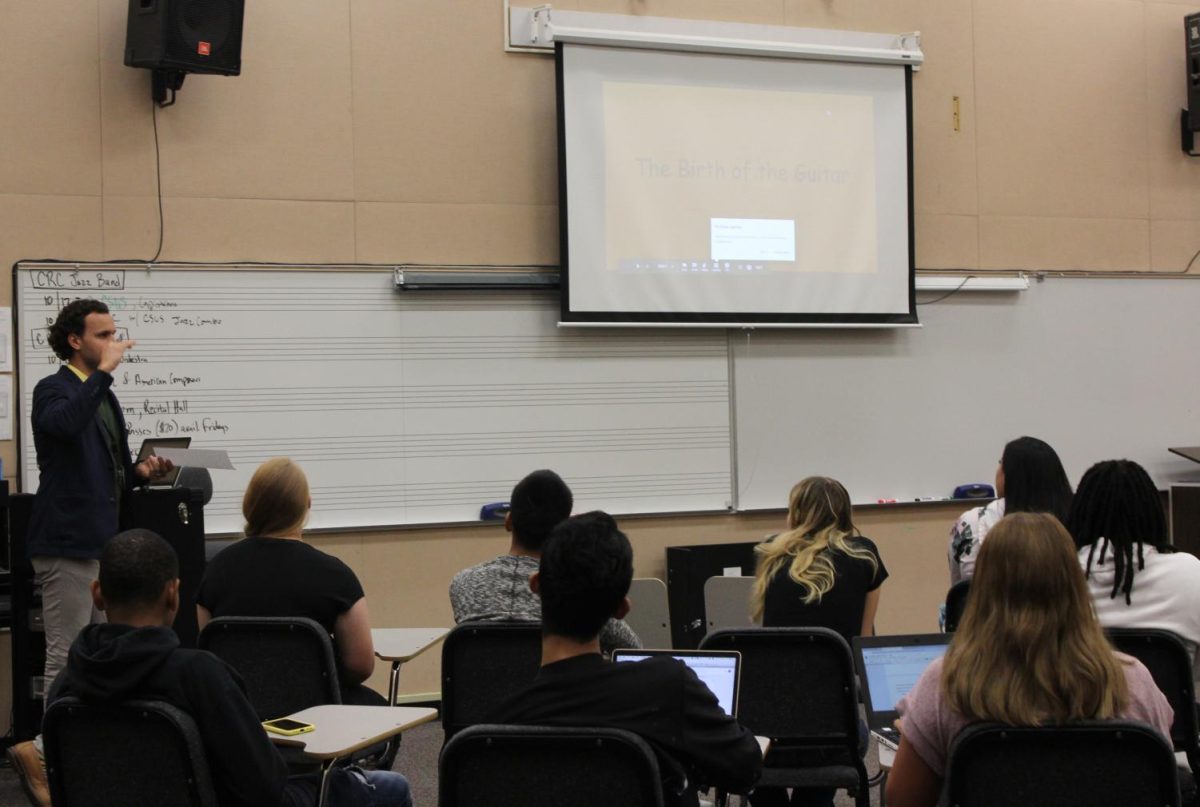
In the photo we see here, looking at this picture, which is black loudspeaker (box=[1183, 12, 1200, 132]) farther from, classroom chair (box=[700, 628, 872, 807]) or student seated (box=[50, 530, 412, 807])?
student seated (box=[50, 530, 412, 807])

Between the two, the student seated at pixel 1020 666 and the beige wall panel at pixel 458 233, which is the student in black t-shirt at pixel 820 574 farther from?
the beige wall panel at pixel 458 233

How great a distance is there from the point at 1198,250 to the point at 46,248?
578cm

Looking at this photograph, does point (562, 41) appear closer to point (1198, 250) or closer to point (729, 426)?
point (729, 426)

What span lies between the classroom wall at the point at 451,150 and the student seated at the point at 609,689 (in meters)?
3.55

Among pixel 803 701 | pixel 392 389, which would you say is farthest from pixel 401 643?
pixel 392 389

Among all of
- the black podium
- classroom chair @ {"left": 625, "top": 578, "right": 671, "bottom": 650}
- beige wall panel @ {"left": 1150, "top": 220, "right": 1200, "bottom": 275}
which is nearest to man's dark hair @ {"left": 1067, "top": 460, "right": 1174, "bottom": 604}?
classroom chair @ {"left": 625, "top": 578, "right": 671, "bottom": 650}

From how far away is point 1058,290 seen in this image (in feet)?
20.4

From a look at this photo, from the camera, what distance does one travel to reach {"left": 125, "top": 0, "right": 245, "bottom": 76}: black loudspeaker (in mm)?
4723

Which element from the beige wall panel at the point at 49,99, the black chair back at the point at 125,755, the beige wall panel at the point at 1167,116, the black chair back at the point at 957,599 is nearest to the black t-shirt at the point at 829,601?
the black chair back at the point at 957,599

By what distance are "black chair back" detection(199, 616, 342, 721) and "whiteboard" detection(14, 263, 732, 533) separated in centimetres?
241

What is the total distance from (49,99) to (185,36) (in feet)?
2.15

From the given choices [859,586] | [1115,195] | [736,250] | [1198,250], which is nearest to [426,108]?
[736,250]

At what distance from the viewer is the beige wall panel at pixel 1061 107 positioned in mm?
6152

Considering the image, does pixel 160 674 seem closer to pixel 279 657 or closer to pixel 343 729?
pixel 343 729
